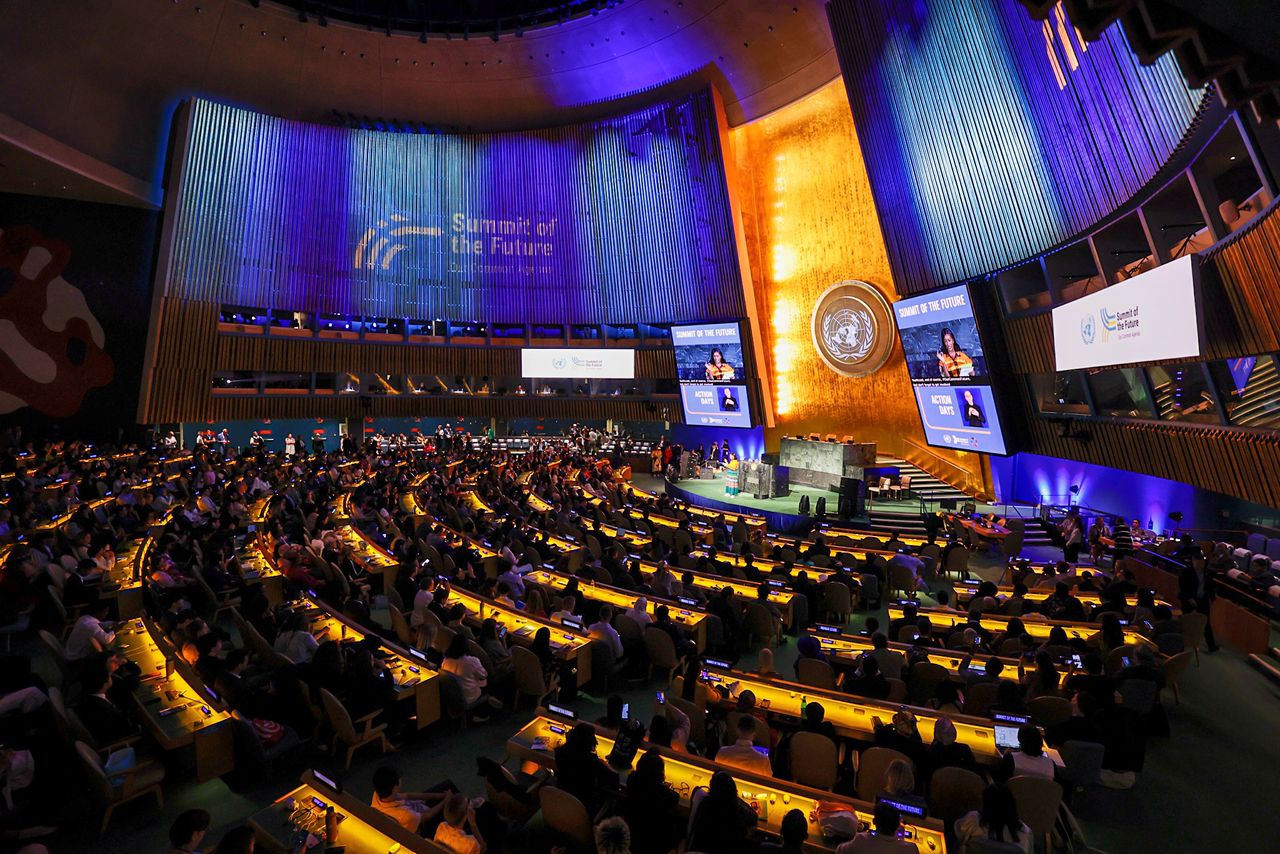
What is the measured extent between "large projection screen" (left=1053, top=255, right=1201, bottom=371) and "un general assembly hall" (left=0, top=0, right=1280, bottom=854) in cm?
11

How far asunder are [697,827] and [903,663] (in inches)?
138

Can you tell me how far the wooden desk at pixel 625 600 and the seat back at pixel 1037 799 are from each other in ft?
12.2

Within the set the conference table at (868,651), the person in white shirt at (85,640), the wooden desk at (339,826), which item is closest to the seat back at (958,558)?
the conference table at (868,651)

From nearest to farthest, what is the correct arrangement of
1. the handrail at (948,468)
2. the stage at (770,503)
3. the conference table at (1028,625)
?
the conference table at (1028,625) < the stage at (770,503) < the handrail at (948,468)

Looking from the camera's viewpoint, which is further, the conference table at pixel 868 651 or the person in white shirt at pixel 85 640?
the conference table at pixel 868 651

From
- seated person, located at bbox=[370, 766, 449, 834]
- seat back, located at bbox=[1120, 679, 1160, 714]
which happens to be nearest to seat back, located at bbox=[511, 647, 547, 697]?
seated person, located at bbox=[370, 766, 449, 834]

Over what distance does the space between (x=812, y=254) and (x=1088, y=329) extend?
12046mm

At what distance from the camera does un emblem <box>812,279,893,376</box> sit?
68.2ft

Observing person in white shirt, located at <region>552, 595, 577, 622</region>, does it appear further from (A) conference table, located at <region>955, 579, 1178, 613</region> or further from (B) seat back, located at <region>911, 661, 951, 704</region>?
(A) conference table, located at <region>955, 579, 1178, 613</region>

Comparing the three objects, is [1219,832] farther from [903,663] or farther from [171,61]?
[171,61]

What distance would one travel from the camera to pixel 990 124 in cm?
1362

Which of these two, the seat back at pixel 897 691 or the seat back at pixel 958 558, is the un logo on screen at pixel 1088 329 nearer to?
the seat back at pixel 958 558

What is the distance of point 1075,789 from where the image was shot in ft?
17.6

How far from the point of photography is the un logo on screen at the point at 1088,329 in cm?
1136
